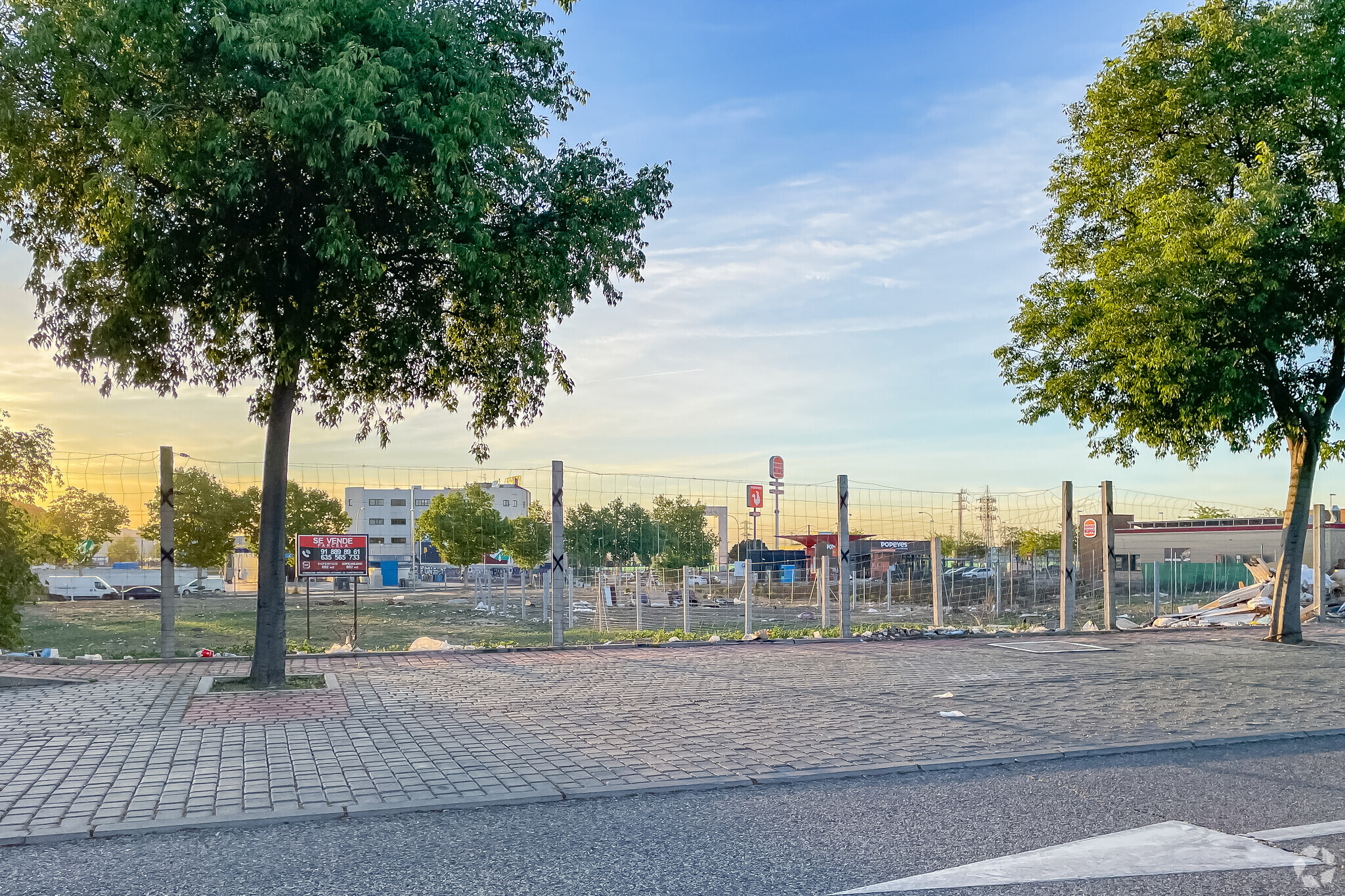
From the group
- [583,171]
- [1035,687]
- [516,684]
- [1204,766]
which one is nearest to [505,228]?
[583,171]

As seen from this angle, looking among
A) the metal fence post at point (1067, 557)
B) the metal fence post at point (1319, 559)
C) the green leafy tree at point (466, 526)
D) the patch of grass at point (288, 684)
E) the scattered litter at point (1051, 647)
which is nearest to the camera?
the patch of grass at point (288, 684)

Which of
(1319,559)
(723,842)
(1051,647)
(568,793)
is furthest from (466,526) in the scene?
(723,842)

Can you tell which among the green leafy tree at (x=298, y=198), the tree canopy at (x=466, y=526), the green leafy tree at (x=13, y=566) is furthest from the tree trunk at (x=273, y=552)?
the tree canopy at (x=466, y=526)

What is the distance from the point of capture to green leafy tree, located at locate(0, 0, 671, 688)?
893 centimetres

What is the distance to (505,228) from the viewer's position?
1054 centimetres

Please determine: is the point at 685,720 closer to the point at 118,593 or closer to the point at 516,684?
the point at 516,684

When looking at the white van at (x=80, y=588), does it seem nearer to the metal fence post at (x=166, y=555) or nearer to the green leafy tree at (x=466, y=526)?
the green leafy tree at (x=466, y=526)

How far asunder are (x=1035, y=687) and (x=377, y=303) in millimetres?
8049

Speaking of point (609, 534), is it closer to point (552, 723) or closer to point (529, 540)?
point (529, 540)

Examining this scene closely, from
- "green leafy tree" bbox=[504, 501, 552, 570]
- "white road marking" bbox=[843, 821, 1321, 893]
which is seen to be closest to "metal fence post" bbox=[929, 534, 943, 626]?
"green leafy tree" bbox=[504, 501, 552, 570]

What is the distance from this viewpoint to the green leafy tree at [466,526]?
85.5ft

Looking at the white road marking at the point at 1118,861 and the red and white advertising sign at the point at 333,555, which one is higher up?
the red and white advertising sign at the point at 333,555

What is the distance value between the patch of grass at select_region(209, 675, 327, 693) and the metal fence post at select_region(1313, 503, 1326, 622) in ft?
60.4

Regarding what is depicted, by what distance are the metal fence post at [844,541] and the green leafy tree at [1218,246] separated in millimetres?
3805
